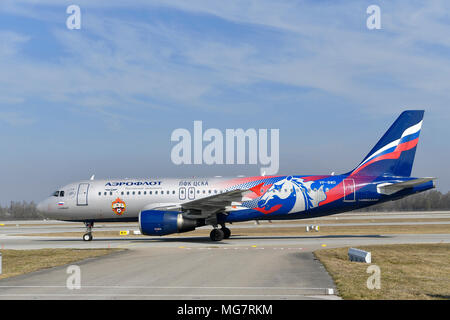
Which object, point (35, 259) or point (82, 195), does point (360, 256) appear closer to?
point (35, 259)

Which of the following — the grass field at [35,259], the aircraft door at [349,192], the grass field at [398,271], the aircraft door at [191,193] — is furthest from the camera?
the aircraft door at [191,193]

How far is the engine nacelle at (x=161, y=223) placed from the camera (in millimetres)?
29406

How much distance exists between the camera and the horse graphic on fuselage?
31672 millimetres

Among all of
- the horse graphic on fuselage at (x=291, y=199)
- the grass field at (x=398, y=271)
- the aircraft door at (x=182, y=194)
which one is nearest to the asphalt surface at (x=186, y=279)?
the grass field at (x=398, y=271)

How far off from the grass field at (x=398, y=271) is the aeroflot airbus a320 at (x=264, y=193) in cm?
686

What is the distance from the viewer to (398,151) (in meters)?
32.9

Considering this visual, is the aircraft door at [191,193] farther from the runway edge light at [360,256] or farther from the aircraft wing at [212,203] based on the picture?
the runway edge light at [360,256]

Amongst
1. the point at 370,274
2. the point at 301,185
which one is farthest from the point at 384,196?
the point at 370,274

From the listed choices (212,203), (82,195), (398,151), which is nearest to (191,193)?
(212,203)

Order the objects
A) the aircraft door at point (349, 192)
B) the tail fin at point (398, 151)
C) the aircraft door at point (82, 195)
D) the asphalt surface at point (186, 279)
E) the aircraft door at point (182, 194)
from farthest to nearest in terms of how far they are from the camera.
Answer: the aircraft door at point (82, 195) < the tail fin at point (398, 151) < the aircraft door at point (182, 194) < the aircraft door at point (349, 192) < the asphalt surface at point (186, 279)

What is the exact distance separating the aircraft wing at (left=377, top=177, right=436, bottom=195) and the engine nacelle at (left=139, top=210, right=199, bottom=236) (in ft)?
41.5

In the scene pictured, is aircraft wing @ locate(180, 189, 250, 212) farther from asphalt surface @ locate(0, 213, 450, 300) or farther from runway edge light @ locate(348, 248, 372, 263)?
runway edge light @ locate(348, 248, 372, 263)
